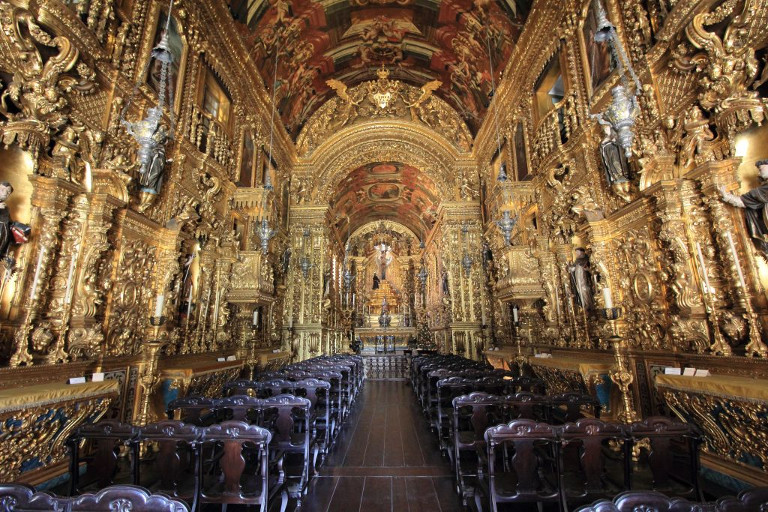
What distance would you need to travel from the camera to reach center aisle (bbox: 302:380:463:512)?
3479 millimetres

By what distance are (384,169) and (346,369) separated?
42.4 ft

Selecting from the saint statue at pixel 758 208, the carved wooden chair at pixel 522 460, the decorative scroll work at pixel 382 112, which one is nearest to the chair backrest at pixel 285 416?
the carved wooden chair at pixel 522 460

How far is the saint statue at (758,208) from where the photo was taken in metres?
3.47

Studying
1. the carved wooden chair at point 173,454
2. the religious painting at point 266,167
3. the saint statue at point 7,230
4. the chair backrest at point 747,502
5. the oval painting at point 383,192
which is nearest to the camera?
the chair backrest at point 747,502

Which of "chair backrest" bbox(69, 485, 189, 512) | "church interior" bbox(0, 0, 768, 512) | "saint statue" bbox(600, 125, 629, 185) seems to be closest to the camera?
"chair backrest" bbox(69, 485, 189, 512)

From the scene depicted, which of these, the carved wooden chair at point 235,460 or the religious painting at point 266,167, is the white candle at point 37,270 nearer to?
the carved wooden chair at point 235,460

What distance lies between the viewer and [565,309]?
25.0 ft

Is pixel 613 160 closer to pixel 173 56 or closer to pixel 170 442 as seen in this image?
pixel 170 442

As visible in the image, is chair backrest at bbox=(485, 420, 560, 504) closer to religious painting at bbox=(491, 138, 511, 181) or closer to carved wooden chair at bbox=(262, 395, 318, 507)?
carved wooden chair at bbox=(262, 395, 318, 507)

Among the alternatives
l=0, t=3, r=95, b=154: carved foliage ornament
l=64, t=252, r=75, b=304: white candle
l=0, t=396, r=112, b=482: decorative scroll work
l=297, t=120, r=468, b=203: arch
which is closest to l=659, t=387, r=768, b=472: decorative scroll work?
l=0, t=396, r=112, b=482: decorative scroll work

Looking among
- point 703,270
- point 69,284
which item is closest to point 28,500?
point 69,284

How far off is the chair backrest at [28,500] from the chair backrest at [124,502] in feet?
0.18

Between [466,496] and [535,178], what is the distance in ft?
25.9

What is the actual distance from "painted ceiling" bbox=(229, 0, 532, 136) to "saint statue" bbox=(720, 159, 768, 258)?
7.87 metres
